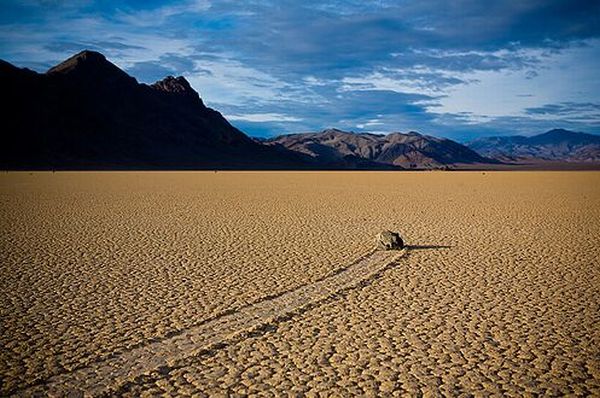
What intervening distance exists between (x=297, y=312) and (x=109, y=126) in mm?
94280

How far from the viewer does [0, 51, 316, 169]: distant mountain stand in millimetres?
74312

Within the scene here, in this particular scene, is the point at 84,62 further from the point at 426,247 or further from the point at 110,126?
the point at 426,247

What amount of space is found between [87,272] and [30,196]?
1628 centimetres

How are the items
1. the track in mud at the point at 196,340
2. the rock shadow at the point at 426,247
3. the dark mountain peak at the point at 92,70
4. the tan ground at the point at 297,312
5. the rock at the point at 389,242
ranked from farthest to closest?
the dark mountain peak at the point at 92,70 < the rock shadow at the point at 426,247 < the rock at the point at 389,242 < the tan ground at the point at 297,312 < the track in mud at the point at 196,340

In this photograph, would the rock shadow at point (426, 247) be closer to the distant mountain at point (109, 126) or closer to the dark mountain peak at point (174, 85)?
the distant mountain at point (109, 126)

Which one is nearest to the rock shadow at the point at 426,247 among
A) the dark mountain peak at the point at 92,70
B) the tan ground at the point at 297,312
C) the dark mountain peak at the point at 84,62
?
the tan ground at the point at 297,312

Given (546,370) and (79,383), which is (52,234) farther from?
(546,370)

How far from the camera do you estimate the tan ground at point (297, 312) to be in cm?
396

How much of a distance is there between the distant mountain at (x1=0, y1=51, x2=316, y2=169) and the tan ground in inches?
2608

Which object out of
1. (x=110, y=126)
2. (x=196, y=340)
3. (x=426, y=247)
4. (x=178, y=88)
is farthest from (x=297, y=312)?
(x=178, y=88)

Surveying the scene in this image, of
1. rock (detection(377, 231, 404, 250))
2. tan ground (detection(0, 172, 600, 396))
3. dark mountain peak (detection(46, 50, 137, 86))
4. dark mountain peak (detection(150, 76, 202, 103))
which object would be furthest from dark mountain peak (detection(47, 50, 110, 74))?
rock (detection(377, 231, 404, 250))

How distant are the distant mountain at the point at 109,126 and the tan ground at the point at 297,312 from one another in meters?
66.2

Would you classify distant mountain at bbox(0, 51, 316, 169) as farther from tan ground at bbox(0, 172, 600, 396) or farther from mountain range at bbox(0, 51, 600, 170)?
tan ground at bbox(0, 172, 600, 396)

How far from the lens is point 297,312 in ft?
18.2
